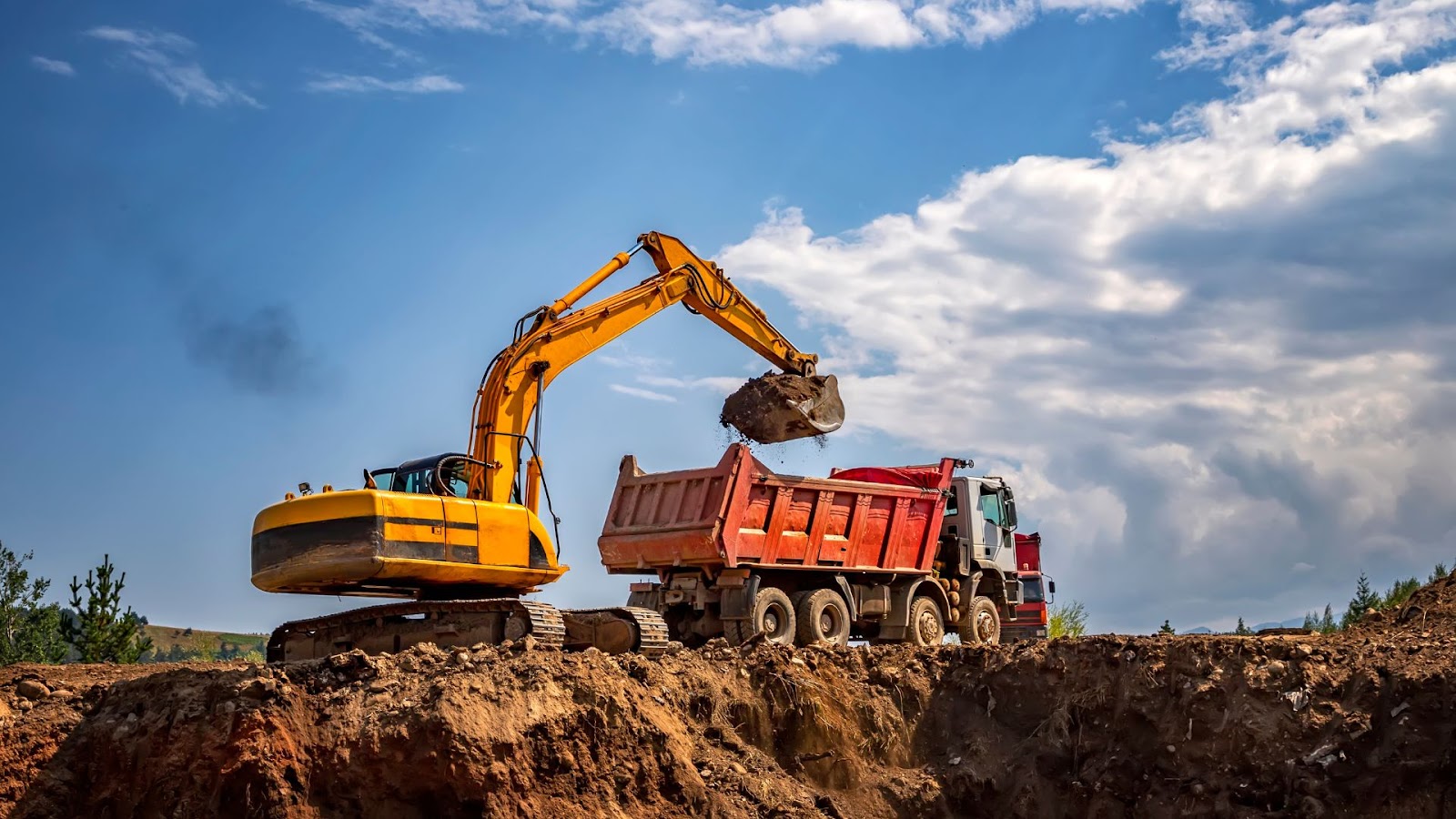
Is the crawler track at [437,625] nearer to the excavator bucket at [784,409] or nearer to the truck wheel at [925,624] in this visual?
the excavator bucket at [784,409]

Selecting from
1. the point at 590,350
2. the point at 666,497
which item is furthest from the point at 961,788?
the point at 590,350

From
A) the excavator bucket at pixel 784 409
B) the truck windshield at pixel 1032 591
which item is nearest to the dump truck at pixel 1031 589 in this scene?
the truck windshield at pixel 1032 591

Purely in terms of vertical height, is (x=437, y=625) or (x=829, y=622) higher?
(x=829, y=622)

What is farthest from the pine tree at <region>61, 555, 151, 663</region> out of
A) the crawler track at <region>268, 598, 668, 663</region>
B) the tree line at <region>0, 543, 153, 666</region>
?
the crawler track at <region>268, 598, 668, 663</region>

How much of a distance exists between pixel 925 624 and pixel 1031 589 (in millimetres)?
5034

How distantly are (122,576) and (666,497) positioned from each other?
13.8m

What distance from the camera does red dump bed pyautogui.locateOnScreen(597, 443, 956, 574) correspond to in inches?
618

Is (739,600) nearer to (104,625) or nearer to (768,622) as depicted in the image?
(768,622)

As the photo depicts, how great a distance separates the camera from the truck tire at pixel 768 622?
51.1 ft

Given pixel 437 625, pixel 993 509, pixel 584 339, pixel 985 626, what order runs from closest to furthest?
1. pixel 437 625
2. pixel 584 339
3. pixel 985 626
4. pixel 993 509

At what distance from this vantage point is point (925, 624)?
61.1 feet

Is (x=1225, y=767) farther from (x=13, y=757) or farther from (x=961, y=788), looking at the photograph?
(x=13, y=757)

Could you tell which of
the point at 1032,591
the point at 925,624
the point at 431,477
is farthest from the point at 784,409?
the point at 1032,591

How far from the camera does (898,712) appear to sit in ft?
42.7
